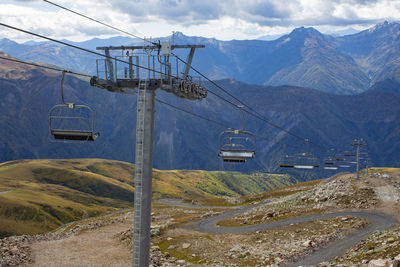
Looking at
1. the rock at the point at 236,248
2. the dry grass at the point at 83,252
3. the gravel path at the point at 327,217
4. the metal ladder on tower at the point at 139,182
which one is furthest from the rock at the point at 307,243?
the metal ladder on tower at the point at 139,182

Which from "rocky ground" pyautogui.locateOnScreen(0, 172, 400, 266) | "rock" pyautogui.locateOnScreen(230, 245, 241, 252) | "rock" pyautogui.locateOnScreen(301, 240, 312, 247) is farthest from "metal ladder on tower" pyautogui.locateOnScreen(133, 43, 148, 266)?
"rock" pyautogui.locateOnScreen(301, 240, 312, 247)

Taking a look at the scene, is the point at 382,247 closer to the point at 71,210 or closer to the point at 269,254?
the point at 269,254

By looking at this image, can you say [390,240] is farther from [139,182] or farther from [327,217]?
[139,182]

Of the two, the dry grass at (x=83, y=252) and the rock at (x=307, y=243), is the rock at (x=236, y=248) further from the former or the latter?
the dry grass at (x=83, y=252)

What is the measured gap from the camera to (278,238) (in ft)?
216

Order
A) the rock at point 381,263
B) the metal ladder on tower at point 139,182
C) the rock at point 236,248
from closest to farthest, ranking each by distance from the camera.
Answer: the metal ladder on tower at point 139,182
the rock at point 381,263
the rock at point 236,248

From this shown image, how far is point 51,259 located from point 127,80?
4057 centimetres

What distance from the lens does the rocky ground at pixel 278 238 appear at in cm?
5512

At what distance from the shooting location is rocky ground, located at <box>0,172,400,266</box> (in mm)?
55125

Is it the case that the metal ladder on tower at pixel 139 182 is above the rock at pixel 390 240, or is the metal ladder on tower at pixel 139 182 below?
above

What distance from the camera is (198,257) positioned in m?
61.1

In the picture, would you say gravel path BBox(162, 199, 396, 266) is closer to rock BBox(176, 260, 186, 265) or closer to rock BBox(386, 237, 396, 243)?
rock BBox(386, 237, 396, 243)

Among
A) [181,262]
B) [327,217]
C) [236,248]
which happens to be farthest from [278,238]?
[181,262]

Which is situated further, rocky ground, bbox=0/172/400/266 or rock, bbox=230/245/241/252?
rock, bbox=230/245/241/252
